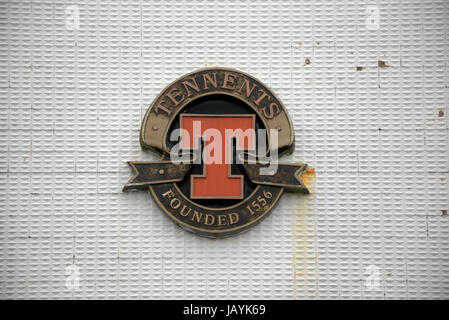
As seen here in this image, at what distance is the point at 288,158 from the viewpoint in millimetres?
5770

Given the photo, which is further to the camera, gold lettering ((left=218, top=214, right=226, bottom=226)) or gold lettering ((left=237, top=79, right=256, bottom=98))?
gold lettering ((left=237, top=79, right=256, bottom=98))

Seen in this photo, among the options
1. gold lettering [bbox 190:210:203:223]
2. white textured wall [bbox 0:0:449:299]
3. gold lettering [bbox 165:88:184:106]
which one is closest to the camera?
gold lettering [bbox 190:210:203:223]

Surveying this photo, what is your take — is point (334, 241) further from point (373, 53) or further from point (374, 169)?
point (373, 53)

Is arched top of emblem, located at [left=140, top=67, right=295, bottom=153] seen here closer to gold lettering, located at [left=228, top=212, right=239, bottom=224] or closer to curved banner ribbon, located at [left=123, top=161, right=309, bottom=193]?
curved banner ribbon, located at [left=123, top=161, right=309, bottom=193]

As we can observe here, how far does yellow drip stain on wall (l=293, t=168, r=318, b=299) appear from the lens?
5.57 meters

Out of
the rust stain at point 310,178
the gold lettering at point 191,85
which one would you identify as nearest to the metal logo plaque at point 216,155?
the gold lettering at point 191,85

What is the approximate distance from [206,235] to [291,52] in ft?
7.95

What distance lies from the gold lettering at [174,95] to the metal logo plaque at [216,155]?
12mm

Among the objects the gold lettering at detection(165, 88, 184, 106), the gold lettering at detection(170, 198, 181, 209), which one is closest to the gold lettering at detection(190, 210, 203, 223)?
the gold lettering at detection(170, 198, 181, 209)

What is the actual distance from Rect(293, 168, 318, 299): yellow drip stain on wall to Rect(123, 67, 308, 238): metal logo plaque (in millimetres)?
232

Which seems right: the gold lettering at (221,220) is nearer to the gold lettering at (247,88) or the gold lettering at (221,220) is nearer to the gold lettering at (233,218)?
the gold lettering at (233,218)

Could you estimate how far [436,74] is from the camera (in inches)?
234
